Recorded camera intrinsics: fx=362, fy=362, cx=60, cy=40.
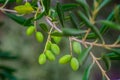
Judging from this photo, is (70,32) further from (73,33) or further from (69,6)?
(69,6)

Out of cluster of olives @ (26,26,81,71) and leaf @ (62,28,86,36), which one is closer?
leaf @ (62,28,86,36)

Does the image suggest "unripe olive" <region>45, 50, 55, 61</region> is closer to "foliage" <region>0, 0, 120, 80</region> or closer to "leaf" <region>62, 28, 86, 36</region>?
"foliage" <region>0, 0, 120, 80</region>

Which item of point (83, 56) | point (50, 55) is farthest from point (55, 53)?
point (83, 56)

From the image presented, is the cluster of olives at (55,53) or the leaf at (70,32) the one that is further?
the cluster of olives at (55,53)

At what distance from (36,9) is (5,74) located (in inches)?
35.5

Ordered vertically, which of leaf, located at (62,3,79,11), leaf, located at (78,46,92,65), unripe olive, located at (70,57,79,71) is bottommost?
unripe olive, located at (70,57,79,71)

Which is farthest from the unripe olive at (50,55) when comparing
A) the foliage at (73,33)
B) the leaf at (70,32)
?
the leaf at (70,32)

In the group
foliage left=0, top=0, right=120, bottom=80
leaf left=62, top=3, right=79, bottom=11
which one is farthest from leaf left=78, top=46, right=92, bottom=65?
leaf left=62, top=3, right=79, bottom=11

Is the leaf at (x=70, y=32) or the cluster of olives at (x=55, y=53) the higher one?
the leaf at (x=70, y=32)

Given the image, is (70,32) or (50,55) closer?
(70,32)

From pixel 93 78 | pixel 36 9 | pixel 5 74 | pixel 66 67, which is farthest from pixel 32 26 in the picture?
pixel 93 78

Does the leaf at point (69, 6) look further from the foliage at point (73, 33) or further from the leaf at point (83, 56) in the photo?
the leaf at point (83, 56)

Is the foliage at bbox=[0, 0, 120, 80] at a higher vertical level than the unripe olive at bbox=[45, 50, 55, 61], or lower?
higher

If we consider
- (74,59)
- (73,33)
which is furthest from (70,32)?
(74,59)
